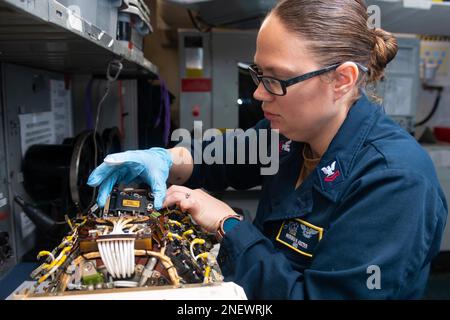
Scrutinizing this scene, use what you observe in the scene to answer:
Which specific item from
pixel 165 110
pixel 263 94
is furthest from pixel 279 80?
pixel 165 110

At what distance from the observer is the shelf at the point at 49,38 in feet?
1.96

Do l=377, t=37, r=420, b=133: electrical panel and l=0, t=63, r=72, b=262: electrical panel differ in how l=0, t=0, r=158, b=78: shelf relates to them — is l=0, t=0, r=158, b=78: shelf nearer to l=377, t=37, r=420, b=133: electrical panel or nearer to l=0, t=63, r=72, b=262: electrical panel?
l=0, t=63, r=72, b=262: electrical panel

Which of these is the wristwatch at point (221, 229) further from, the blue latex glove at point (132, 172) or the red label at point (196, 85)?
the red label at point (196, 85)

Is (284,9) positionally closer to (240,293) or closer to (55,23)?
(55,23)

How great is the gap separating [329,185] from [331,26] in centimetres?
38

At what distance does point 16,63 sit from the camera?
4.23 ft

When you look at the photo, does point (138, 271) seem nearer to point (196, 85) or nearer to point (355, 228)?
point (355, 228)

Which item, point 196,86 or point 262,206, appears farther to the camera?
point 196,86

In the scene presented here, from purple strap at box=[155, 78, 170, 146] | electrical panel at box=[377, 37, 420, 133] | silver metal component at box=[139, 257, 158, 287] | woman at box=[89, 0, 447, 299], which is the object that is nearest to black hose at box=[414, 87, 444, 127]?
electrical panel at box=[377, 37, 420, 133]

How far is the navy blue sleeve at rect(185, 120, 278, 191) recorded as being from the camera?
1.31m

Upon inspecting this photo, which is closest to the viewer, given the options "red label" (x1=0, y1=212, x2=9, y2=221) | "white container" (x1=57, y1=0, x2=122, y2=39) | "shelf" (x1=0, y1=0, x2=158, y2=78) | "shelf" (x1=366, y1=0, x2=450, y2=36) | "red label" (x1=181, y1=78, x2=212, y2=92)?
"shelf" (x1=0, y1=0, x2=158, y2=78)

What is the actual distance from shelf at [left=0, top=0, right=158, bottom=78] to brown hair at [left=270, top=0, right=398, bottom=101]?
474 mm
